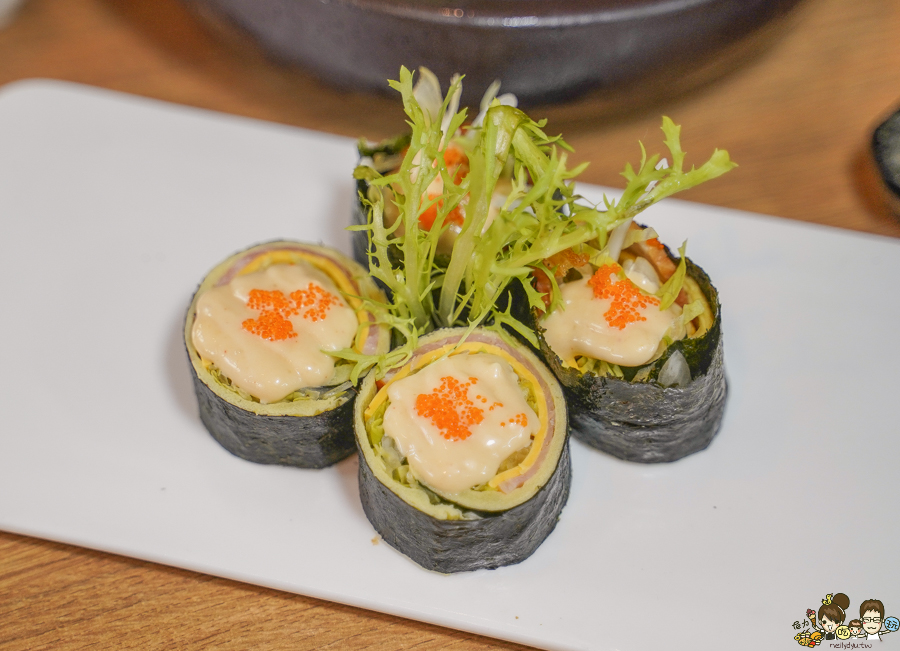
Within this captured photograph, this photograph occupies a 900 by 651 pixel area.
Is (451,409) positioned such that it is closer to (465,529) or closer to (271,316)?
(465,529)

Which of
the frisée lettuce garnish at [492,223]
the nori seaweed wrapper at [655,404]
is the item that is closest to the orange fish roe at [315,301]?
the frisée lettuce garnish at [492,223]

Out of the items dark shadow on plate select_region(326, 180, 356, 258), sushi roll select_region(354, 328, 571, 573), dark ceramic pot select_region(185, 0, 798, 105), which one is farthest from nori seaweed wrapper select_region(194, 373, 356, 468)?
dark ceramic pot select_region(185, 0, 798, 105)

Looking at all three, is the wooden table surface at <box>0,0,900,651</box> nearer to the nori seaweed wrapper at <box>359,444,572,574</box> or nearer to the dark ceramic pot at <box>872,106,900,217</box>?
the dark ceramic pot at <box>872,106,900,217</box>

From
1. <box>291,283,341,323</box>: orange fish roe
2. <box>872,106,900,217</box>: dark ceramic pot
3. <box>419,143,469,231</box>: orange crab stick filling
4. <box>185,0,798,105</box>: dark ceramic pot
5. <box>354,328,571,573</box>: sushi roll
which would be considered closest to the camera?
<box>354,328,571,573</box>: sushi roll

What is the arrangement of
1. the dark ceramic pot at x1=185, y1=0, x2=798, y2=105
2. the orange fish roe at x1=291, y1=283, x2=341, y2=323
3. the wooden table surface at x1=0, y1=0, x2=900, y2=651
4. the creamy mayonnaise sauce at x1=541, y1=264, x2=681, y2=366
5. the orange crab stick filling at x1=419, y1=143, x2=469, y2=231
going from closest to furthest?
the creamy mayonnaise sauce at x1=541, y1=264, x2=681, y2=366, the orange fish roe at x1=291, y1=283, x2=341, y2=323, the orange crab stick filling at x1=419, y1=143, x2=469, y2=231, the dark ceramic pot at x1=185, y1=0, x2=798, y2=105, the wooden table surface at x1=0, y1=0, x2=900, y2=651

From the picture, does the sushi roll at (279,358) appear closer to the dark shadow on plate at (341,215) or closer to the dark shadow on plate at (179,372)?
the dark shadow on plate at (179,372)

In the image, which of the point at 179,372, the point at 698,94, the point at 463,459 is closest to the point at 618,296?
the point at 463,459
